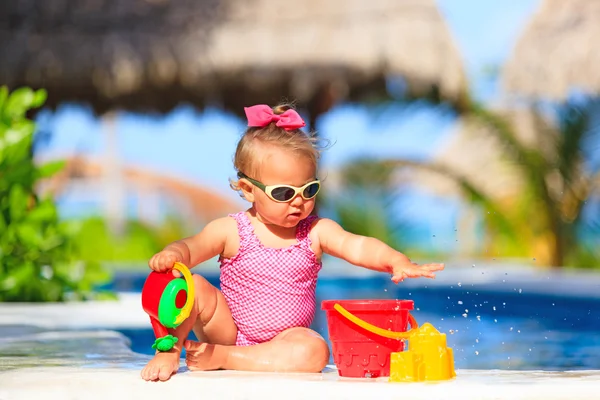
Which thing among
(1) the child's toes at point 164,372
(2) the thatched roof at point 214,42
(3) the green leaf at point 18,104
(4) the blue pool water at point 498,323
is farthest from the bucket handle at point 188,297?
(2) the thatched roof at point 214,42

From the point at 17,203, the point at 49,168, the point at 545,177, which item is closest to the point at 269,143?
the point at 17,203

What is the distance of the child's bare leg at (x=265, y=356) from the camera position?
2.68 meters

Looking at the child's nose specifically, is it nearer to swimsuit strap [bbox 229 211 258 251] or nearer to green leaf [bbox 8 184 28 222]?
swimsuit strap [bbox 229 211 258 251]

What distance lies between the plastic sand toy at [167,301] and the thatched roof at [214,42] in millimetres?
7606

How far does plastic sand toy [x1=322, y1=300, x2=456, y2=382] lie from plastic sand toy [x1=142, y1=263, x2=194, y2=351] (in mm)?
374

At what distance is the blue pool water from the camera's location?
415 cm

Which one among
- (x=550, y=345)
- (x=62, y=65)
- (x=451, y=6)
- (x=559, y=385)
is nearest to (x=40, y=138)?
(x=62, y=65)

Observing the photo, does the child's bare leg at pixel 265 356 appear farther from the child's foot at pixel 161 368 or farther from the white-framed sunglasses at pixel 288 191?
the white-framed sunglasses at pixel 288 191

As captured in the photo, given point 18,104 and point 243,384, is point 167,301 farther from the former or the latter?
point 18,104

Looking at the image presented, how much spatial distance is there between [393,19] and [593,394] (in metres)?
8.22

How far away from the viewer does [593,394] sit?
7.47 ft

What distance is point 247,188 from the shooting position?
9.62 ft

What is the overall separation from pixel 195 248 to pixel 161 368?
0.49 m

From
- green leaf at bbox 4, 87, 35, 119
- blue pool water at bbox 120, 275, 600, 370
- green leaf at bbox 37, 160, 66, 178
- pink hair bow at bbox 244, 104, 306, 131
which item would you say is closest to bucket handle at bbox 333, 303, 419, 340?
pink hair bow at bbox 244, 104, 306, 131
